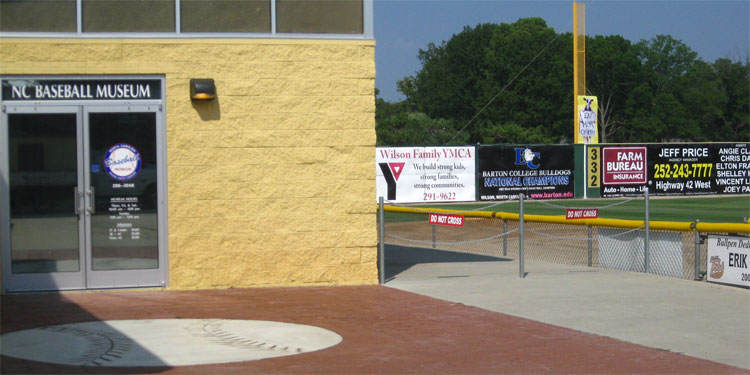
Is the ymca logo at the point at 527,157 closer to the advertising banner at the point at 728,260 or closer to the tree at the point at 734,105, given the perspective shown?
the advertising banner at the point at 728,260

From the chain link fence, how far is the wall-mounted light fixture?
306 centimetres

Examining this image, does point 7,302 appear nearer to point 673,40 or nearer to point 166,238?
point 166,238

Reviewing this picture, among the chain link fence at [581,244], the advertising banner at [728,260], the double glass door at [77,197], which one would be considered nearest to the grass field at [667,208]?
the chain link fence at [581,244]

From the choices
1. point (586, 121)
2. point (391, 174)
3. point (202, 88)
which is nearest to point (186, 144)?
point (202, 88)

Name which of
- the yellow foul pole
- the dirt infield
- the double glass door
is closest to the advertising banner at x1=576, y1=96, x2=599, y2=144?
the yellow foul pole

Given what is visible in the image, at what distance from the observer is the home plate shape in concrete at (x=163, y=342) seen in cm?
788

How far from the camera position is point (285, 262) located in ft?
41.3

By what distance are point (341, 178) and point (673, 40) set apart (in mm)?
96040

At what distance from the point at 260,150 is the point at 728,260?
7.13 metres

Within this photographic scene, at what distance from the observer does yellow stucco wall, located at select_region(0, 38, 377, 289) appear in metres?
12.2

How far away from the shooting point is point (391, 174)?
33375 millimetres

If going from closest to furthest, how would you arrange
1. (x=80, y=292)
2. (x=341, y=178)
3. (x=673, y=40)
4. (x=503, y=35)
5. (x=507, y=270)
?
1. (x=80, y=292)
2. (x=341, y=178)
3. (x=507, y=270)
4. (x=503, y=35)
5. (x=673, y=40)

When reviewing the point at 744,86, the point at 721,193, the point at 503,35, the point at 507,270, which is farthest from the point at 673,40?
the point at 507,270

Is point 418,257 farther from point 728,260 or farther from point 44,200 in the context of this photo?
point 44,200
